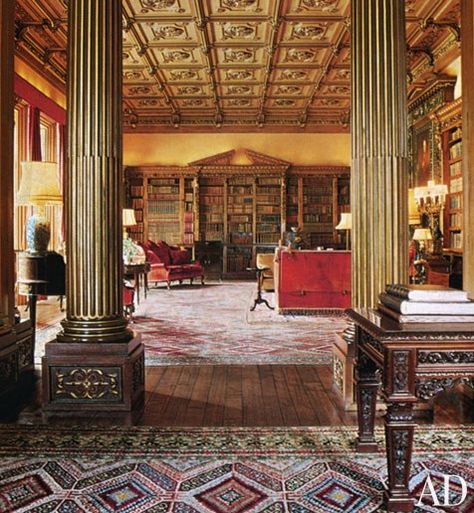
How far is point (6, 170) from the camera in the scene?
3988mm

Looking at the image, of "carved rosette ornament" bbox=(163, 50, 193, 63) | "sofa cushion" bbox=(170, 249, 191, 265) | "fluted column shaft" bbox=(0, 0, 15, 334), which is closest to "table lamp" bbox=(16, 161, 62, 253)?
"fluted column shaft" bbox=(0, 0, 15, 334)

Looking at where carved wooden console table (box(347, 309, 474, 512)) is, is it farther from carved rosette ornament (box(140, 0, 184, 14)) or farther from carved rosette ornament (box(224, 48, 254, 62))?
carved rosette ornament (box(224, 48, 254, 62))

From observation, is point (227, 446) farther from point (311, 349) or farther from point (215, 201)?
point (215, 201)

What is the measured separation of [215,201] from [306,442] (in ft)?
39.4

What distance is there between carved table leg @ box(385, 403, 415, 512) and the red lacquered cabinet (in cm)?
593

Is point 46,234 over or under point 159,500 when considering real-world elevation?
over

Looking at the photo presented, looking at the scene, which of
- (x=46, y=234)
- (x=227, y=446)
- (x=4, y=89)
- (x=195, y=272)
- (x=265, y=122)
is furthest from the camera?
(x=265, y=122)

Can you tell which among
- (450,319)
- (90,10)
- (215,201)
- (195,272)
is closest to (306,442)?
(450,319)

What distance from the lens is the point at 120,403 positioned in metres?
3.37

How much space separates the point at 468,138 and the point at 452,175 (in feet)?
20.4

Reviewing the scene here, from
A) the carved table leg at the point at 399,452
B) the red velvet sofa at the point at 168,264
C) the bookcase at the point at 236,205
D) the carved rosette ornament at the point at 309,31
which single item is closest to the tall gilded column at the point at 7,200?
the carved table leg at the point at 399,452

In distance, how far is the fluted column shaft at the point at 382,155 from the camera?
358 cm

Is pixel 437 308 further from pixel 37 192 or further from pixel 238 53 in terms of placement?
pixel 238 53

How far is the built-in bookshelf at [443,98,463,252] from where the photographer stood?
30.4 feet
